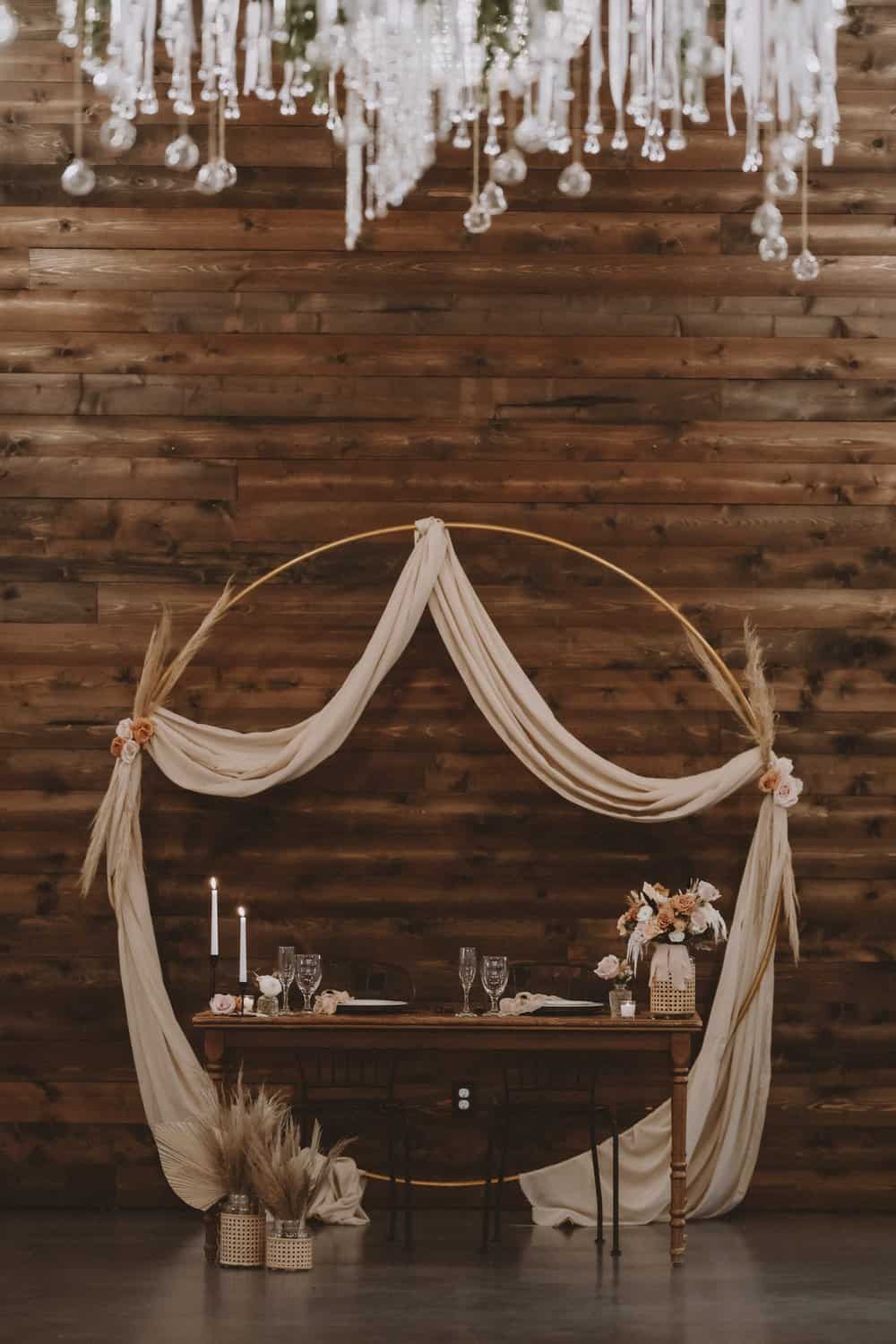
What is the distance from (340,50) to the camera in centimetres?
309

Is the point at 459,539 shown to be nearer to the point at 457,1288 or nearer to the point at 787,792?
the point at 787,792

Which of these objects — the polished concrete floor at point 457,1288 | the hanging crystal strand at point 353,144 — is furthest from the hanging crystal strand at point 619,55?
the polished concrete floor at point 457,1288

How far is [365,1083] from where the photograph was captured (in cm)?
570

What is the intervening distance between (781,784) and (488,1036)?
1.44 meters

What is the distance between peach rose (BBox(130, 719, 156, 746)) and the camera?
5688 millimetres

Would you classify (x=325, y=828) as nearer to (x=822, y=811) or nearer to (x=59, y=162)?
(x=822, y=811)

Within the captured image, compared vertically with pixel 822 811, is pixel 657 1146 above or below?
below

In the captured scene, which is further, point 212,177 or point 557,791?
point 557,791

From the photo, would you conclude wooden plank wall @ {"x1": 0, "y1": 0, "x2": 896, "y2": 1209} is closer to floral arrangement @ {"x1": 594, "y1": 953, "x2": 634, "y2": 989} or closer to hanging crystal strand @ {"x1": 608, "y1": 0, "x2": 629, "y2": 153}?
floral arrangement @ {"x1": 594, "y1": 953, "x2": 634, "y2": 989}

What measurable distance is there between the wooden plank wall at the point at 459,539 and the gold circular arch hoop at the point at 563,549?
0.05m

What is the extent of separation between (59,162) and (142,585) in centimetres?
161

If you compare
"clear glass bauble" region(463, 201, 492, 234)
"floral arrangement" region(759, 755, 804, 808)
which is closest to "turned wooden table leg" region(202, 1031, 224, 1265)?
"floral arrangement" region(759, 755, 804, 808)

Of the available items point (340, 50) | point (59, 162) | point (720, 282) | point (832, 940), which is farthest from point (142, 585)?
point (340, 50)

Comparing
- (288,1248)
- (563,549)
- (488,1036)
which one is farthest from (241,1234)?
(563,549)
